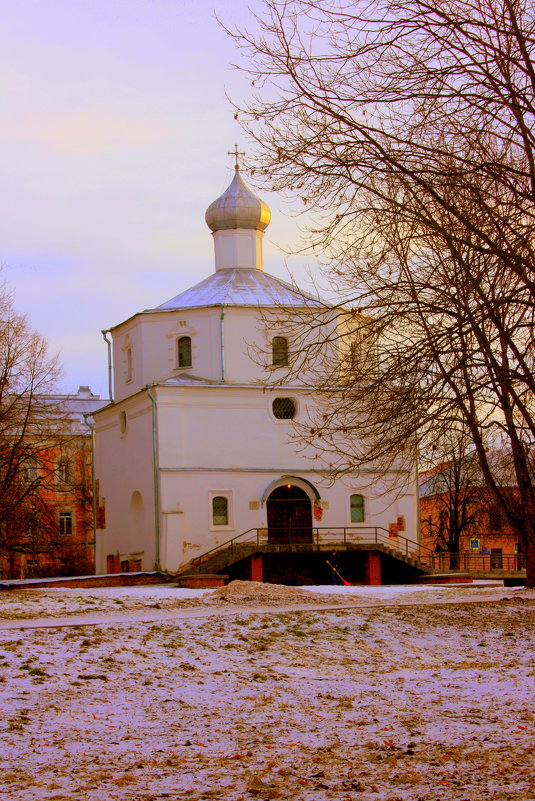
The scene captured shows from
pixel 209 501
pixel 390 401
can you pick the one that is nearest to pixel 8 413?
pixel 209 501

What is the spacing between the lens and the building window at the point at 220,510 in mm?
39281

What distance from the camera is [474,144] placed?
40.6ft

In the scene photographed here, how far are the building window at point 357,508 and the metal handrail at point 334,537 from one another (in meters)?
0.37

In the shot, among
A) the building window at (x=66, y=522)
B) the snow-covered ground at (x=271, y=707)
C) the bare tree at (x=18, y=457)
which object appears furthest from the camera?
the building window at (x=66, y=522)

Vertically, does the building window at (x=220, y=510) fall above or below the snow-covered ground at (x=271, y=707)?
above

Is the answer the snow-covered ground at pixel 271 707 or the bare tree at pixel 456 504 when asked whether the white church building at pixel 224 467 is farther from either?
the snow-covered ground at pixel 271 707

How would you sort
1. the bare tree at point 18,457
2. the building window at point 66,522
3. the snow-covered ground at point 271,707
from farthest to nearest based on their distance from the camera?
the building window at point 66,522, the bare tree at point 18,457, the snow-covered ground at point 271,707

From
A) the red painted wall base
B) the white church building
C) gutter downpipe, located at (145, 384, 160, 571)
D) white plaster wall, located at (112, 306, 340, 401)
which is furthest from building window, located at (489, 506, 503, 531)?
gutter downpipe, located at (145, 384, 160, 571)

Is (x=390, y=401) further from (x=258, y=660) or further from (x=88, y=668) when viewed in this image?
(x=88, y=668)

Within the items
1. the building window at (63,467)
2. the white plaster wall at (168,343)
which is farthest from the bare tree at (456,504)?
the building window at (63,467)

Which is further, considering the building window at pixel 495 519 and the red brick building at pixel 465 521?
the red brick building at pixel 465 521

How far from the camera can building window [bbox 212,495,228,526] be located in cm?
3928

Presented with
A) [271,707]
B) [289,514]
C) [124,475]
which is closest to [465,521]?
[289,514]

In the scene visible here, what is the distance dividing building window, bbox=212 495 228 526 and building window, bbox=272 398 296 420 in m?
3.55
